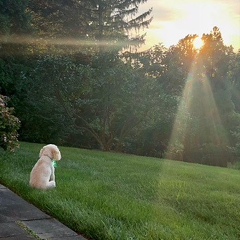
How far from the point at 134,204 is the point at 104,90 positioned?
10.9 m

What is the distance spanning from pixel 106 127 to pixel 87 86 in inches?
117

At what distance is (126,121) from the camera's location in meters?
16.8

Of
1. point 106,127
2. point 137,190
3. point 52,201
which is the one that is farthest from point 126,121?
point 52,201

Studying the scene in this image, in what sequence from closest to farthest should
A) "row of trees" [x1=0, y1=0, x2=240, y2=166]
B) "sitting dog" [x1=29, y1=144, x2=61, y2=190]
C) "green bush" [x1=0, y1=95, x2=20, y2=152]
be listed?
"sitting dog" [x1=29, y1=144, x2=61, y2=190] < "green bush" [x1=0, y1=95, x2=20, y2=152] < "row of trees" [x1=0, y1=0, x2=240, y2=166]

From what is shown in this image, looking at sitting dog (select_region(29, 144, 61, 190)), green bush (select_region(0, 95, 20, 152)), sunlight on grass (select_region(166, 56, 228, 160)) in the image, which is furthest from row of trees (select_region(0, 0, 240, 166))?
sitting dog (select_region(29, 144, 61, 190))

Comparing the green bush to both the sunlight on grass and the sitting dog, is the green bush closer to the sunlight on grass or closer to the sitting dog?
the sitting dog

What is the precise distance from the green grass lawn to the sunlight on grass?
1218 cm

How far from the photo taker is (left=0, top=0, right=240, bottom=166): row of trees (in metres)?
15.9

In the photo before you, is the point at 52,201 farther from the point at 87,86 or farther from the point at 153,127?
the point at 153,127

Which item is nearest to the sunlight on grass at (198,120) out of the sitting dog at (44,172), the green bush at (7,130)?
the green bush at (7,130)

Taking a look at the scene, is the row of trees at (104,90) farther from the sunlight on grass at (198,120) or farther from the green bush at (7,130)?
the green bush at (7,130)

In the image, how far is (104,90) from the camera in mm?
15805

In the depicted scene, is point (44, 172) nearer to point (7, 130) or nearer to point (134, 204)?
point (134, 204)

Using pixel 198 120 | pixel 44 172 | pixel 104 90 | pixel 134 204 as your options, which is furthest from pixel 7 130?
pixel 198 120
